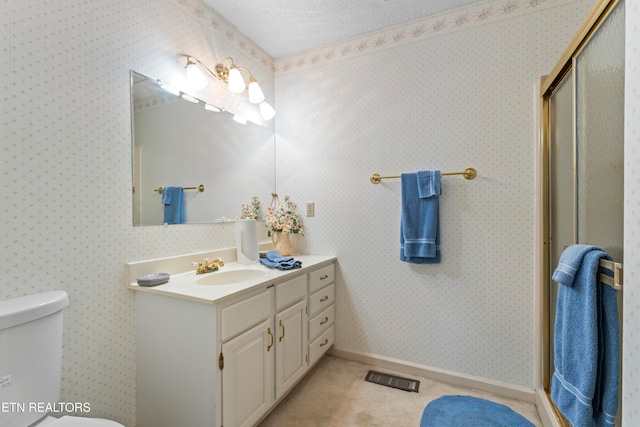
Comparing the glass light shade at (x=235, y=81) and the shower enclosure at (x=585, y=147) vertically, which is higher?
the glass light shade at (x=235, y=81)

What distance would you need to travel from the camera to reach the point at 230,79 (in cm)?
194

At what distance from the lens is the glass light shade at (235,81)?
1.94 meters

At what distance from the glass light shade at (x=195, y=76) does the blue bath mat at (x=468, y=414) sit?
7.60 ft

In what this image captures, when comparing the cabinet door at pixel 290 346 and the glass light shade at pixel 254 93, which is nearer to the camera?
the cabinet door at pixel 290 346

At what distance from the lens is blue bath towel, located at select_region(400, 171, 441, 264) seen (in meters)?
1.92

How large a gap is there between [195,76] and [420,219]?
1.66 m

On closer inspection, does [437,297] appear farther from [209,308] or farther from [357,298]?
[209,308]

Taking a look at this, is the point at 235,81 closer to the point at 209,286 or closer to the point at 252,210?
the point at 252,210

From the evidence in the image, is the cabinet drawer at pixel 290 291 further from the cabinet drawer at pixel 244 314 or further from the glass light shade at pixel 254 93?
the glass light shade at pixel 254 93

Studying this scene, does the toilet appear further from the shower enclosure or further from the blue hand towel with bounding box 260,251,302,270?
the shower enclosure

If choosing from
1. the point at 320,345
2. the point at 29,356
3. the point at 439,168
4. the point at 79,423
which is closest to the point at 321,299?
the point at 320,345

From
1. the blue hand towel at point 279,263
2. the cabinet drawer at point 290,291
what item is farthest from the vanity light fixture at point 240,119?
the cabinet drawer at point 290,291

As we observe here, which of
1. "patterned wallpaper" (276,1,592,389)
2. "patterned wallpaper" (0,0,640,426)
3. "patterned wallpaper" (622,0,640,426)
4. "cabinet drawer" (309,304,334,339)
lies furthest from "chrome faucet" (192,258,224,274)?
"patterned wallpaper" (622,0,640,426)

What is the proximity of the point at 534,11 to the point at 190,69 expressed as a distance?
2048mm
